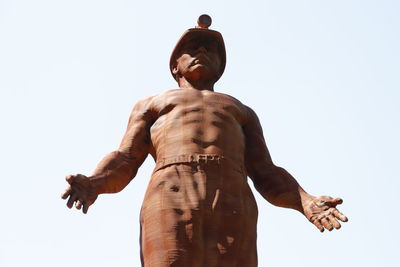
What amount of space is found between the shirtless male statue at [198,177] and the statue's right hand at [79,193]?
0.04 feet

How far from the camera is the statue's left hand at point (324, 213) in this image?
39.1 feet

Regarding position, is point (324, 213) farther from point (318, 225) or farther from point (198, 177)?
point (198, 177)

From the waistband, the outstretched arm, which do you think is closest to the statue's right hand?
the outstretched arm

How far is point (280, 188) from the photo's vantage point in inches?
510

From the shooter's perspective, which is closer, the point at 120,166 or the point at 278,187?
the point at 120,166

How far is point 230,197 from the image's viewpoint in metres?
12.0

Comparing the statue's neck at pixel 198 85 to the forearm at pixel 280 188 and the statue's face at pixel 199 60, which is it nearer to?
the statue's face at pixel 199 60

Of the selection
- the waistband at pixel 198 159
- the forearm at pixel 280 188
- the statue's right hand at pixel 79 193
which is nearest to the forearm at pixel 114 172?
the statue's right hand at pixel 79 193

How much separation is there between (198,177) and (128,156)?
1421mm

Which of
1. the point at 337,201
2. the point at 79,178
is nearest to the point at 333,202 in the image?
the point at 337,201

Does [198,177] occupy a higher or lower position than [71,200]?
higher

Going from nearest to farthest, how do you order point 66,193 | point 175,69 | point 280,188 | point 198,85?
point 66,193
point 280,188
point 198,85
point 175,69

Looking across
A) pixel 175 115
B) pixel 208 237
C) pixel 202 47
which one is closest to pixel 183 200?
pixel 208 237

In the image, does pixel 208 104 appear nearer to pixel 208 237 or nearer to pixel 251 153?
pixel 251 153
